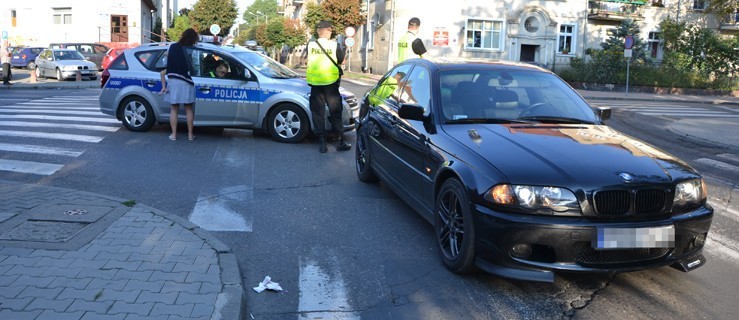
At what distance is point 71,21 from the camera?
4622cm

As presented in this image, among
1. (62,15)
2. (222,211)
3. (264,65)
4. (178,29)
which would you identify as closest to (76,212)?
(222,211)

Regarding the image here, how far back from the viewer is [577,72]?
1294 inches

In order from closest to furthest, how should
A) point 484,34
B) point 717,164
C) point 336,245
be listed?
point 336,245
point 717,164
point 484,34

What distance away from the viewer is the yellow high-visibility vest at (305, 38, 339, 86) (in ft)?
30.7

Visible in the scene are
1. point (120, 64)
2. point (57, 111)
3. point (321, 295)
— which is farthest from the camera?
point (57, 111)

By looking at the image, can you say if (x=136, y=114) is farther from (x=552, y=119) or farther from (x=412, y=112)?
(x=552, y=119)

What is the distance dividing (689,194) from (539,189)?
112cm

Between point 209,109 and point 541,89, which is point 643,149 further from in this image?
point 209,109

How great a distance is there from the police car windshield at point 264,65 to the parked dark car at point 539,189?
5165mm

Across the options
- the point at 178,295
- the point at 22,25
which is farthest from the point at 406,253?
the point at 22,25

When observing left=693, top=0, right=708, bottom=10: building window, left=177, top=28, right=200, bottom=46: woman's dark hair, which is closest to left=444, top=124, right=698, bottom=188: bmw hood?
left=177, top=28, right=200, bottom=46: woman's dark hair

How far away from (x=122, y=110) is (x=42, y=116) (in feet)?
10.5

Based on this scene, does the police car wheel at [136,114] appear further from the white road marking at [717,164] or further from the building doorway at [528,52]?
the building doorway at [528,52]

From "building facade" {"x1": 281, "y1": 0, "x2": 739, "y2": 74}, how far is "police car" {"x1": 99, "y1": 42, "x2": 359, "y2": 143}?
1032 inches
